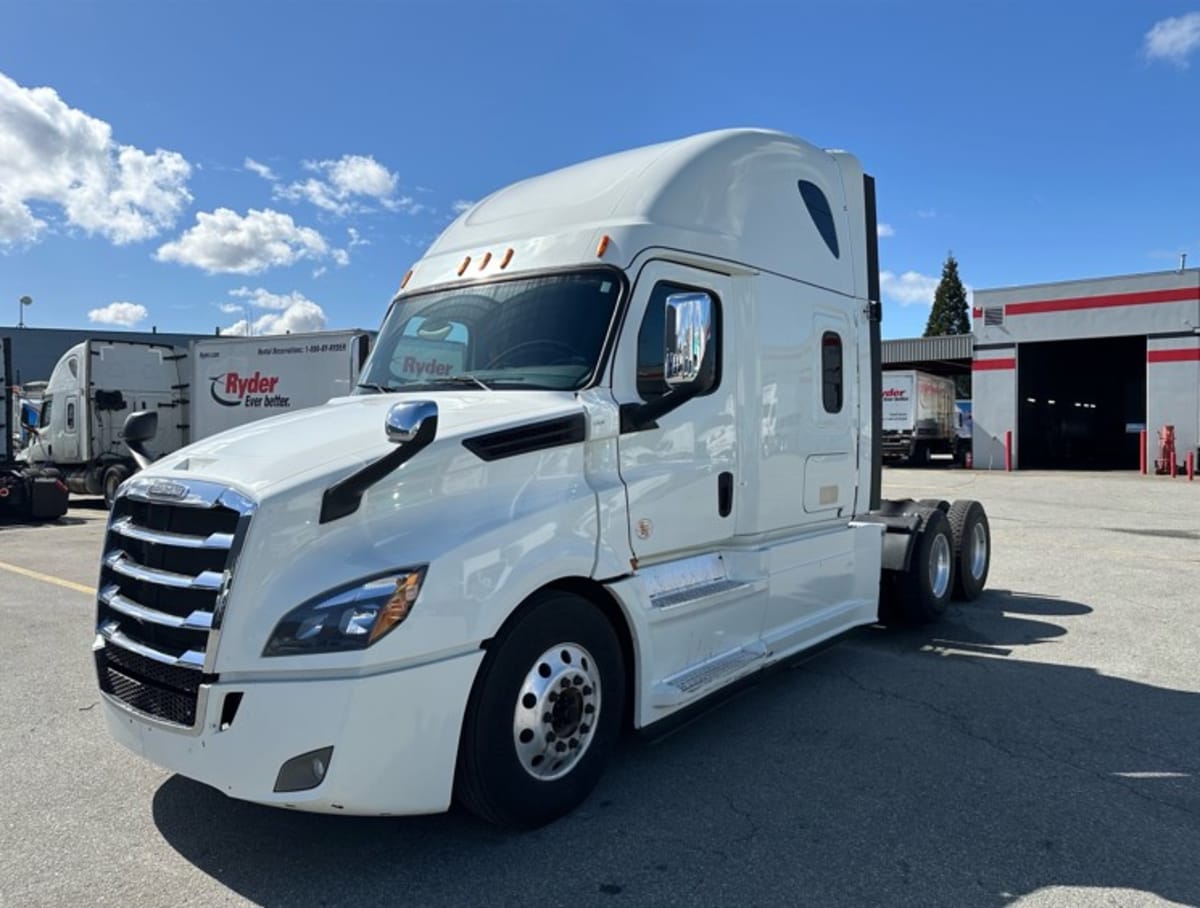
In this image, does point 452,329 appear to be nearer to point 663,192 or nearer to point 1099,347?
point 663,192

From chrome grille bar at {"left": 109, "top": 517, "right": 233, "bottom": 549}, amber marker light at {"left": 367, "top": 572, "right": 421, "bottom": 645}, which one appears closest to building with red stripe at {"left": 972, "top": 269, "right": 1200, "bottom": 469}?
amber marker light at {"left": 367, "top": 572, "right": 421, "bottom": 645}

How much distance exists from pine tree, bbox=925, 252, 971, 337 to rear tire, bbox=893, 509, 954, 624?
83.6 meters

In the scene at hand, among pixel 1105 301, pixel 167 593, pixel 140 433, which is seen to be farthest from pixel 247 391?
pixel 1105 301

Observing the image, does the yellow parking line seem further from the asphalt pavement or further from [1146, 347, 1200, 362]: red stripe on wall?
[1146, 347, 1200, 362]: red stripe on wall

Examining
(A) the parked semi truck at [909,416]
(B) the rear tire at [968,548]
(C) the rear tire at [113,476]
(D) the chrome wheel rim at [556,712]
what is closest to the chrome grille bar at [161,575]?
(D) the chrome wheel rim at [556,712]

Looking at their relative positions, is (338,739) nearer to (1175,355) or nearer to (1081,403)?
(1175,355)

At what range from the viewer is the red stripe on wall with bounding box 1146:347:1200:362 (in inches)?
1086

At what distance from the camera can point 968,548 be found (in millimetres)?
8227

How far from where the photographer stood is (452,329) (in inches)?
184

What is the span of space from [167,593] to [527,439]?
5.01 feet

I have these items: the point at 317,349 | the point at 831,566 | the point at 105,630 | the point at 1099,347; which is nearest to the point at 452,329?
the point at 105,630

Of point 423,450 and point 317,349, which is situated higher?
point 317,349

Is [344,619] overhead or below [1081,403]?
below

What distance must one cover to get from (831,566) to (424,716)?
11.6 ft
